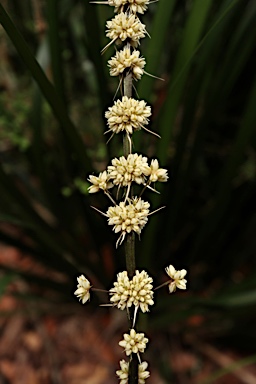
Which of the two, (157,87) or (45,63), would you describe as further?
(157,87)

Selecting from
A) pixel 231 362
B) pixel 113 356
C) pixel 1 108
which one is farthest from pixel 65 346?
pixel 1 108

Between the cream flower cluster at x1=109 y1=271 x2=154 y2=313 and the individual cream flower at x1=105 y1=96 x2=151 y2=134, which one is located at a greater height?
the individual cream flower at x1=105 y1=96 x2=151 y2=134

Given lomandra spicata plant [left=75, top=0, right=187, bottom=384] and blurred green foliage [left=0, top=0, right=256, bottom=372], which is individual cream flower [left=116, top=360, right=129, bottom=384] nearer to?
lomandra spicata plant [left=75, top=0, right=187, bottom=384]

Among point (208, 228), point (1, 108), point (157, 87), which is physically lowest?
point (208, 228)

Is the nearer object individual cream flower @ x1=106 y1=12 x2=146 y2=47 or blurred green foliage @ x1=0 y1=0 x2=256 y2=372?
individual cream flower @ x1=106 y1=12 x2=146 y2=47

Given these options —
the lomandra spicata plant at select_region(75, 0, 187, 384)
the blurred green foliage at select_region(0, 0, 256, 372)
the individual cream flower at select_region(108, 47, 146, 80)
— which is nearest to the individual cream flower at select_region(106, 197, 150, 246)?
the lomandra spicata plant at select_region(75, 0, 187, 384)

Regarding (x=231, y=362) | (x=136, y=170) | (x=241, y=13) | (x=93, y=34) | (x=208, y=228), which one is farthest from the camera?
(x=231, y=362)

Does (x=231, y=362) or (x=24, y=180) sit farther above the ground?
(x=24, y=180)

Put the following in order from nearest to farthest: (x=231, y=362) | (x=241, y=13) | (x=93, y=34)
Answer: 1. (x=93, y=34)
2. (x=241, y=13)
3. (x=231, y=362)

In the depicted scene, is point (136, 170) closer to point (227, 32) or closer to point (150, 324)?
point (227, 32)
